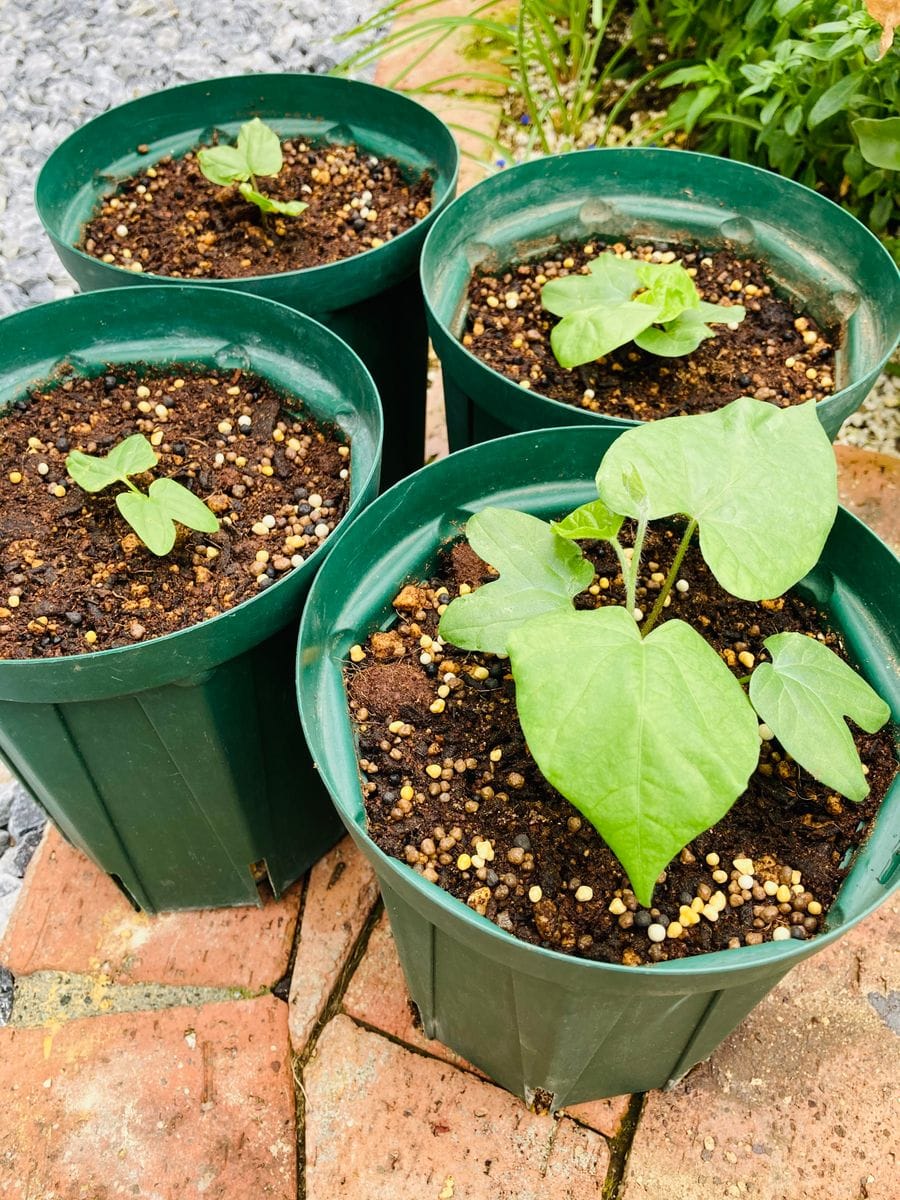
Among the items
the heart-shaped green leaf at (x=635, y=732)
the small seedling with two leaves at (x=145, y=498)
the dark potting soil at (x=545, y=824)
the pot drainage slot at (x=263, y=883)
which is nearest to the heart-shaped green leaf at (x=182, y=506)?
the small seedling with two leaves at (x=145, y=498)

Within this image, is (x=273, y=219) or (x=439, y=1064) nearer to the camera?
(x=439, y=1064)

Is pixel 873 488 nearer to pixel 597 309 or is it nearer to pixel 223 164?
pixel 597 309

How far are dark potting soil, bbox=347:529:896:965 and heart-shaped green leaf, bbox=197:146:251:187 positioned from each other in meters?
0.80

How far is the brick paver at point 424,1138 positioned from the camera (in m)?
1.18

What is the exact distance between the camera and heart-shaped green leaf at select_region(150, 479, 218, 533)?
42.1 inches

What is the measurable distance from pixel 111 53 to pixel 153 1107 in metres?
2.76

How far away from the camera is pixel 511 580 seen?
0.98m

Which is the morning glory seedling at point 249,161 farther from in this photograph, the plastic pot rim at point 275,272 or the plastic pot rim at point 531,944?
the plastic pot rim at point 531,944

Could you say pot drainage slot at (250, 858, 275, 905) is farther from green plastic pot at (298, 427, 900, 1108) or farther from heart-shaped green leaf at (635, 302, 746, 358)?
heart-shaped green leaf at (635, 302, 746, 358)

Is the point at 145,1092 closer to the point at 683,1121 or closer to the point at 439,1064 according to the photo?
the point at 439,1064

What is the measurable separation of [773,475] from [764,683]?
20 centimetres

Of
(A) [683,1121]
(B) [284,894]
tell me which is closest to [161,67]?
(B) [284,894]

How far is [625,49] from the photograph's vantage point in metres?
2.42

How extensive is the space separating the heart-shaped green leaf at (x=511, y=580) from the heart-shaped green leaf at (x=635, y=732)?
140mm
